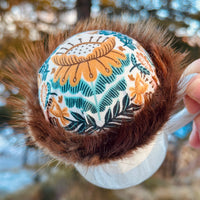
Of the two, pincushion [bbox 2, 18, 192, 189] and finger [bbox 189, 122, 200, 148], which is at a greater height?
pincushion [bbox 2, 18, 192, 189]

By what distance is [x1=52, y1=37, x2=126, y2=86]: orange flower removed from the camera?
0.43m

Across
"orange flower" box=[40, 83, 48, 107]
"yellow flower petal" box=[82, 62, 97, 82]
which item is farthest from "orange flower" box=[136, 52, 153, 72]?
"orange flower" box=[40, 83, 48, 107]

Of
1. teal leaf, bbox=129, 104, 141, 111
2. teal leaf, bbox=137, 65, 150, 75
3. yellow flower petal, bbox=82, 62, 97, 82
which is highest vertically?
teal leaf, bbox=137, 65, 150, 75

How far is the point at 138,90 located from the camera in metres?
0.44

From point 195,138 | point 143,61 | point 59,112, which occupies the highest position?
point 143,61

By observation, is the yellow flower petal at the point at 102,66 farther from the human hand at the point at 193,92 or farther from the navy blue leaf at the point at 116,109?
the human hand at the point at 193,92

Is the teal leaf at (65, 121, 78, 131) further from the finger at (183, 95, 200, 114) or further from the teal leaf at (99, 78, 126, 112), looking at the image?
the finger at (183, 95, 200, 114)

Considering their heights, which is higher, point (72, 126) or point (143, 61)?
point (143, 61)

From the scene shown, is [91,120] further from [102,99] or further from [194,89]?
[194,89]

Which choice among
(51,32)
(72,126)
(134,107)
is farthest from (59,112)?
(51,32)

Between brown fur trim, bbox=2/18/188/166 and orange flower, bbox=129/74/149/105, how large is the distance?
20mm

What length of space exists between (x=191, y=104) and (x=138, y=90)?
165 mm

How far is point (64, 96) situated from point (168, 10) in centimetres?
78

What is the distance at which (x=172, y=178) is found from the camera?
2.44m
